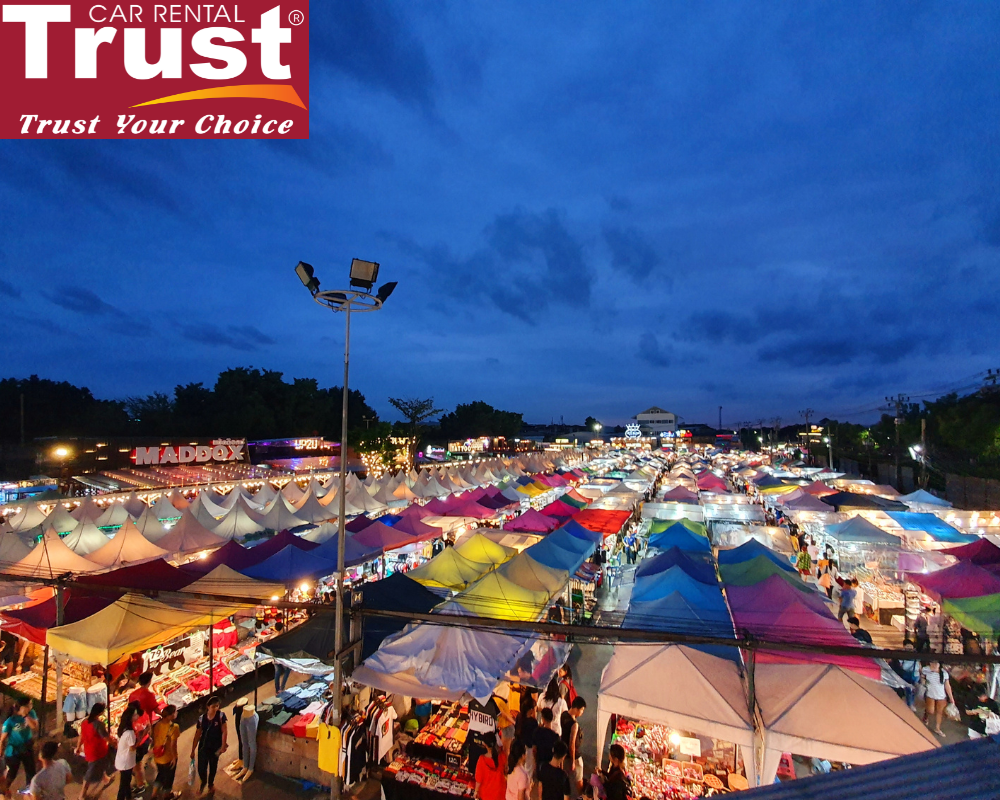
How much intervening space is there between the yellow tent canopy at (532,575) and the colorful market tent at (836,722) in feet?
13.3

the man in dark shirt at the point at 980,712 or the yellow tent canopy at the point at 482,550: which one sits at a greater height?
the yellow tent canopy at the point at 482,550

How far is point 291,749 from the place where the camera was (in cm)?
589

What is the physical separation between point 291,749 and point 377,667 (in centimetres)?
145

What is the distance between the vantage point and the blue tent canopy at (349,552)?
33.7 feet

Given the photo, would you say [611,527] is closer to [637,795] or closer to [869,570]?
[869,570]

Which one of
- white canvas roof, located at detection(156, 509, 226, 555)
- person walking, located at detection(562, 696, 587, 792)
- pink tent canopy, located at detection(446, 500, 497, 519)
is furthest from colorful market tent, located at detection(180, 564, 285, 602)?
pink tent canopy, located at detection(446, 500, 497, 519)

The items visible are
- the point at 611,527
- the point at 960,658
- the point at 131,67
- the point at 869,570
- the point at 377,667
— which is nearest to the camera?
the point at 960,658

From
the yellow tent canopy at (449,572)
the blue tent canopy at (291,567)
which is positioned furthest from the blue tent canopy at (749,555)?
the blue tent canopy at (291,567)

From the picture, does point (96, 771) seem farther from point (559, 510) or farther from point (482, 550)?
point (559, 510)

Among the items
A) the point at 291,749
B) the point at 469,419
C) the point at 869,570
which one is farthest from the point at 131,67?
the point at 469,419

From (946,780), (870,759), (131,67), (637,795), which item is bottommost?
(637,795)

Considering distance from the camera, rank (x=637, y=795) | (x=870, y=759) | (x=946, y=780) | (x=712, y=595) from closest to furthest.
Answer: (x=946, y=780)
(x=870, y=759)
(x=637, y=795)
(x=712, y=595)

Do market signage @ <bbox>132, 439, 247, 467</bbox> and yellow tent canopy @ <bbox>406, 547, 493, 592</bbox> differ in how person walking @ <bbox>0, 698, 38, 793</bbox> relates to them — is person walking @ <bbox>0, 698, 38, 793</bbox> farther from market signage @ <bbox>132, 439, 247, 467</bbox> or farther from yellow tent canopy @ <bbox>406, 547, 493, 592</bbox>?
market signage @ <bbox>132, 439, 247, 467</bbox>

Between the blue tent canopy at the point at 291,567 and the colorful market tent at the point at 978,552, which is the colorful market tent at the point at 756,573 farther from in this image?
the blue tent canopy at the point at 291,567
